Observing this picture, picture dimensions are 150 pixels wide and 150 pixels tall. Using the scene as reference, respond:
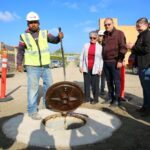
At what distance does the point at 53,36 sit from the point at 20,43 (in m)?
0.75

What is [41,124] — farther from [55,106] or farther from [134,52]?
[134,52]

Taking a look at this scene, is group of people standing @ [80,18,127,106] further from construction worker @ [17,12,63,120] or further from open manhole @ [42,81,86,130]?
open manhole @ [42,81,86,130]

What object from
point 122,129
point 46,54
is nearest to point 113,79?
point 46,54

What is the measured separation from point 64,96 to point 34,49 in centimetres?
127

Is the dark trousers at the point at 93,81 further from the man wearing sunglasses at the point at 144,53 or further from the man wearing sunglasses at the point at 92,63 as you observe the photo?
the man wearing sunglasses at the point at 144,53

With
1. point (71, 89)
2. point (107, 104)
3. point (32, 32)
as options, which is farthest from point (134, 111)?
point (32, 32)

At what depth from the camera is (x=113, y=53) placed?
869cm

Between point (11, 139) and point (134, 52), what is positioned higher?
point (134, 52)

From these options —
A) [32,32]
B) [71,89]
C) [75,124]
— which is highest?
[32,32]

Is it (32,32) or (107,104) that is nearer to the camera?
(32,32)

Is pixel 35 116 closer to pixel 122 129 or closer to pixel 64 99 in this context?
pixel 64 99

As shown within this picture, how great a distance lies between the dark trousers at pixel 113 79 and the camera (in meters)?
8.70

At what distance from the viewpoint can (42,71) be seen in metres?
7.86

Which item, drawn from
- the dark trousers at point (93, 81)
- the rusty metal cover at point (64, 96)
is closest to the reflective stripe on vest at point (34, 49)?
the rusty metal cover at point (64, 96)
